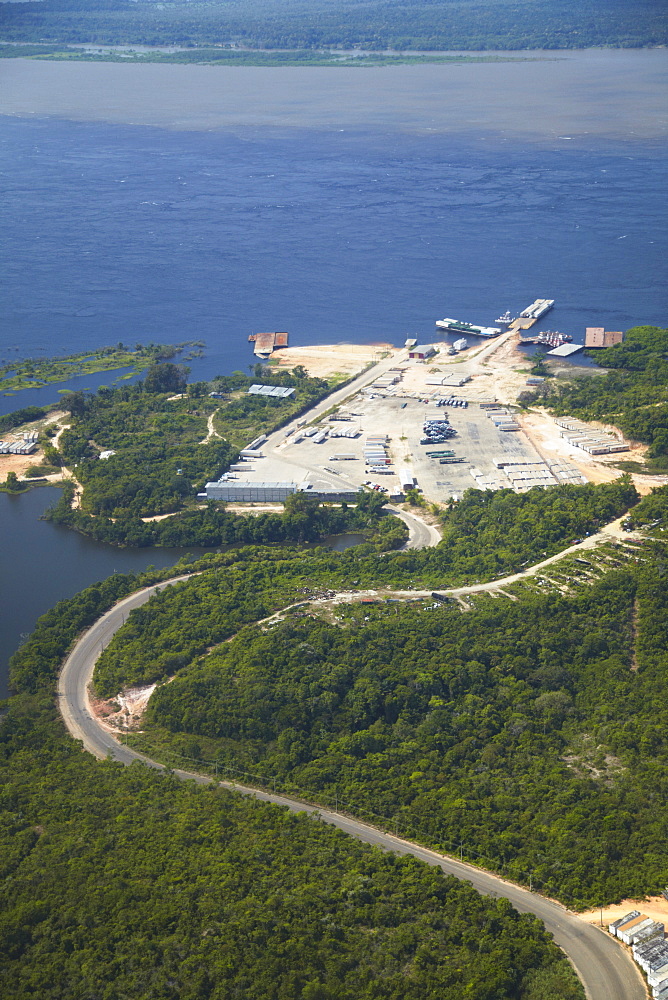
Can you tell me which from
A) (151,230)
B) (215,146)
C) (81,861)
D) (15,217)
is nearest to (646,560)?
(81,861)

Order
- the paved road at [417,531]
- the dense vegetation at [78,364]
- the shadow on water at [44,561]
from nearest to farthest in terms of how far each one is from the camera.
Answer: the shadow on water at [44,561] < the paved road at [417,531] < the dense vegetation at [78,364]

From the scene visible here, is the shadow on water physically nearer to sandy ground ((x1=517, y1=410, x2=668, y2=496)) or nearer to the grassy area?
sandy ground ((x1=517, y1=410, x2=668, y2=496))

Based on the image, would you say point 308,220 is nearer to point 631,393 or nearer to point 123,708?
point 631,393

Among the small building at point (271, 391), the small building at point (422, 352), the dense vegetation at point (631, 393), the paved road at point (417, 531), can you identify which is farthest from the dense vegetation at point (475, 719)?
the small building at point (422, 352)

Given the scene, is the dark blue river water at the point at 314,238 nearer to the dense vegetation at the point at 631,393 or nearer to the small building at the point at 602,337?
the small building at the point at 602,337

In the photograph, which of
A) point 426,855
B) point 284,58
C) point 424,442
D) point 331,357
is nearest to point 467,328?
point 331,357

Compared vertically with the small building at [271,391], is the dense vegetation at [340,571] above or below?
below

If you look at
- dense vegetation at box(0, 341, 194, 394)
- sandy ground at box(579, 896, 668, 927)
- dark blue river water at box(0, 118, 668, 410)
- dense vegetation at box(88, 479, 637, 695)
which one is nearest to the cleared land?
dense vegetation at box(88, 479, 637, 695)
